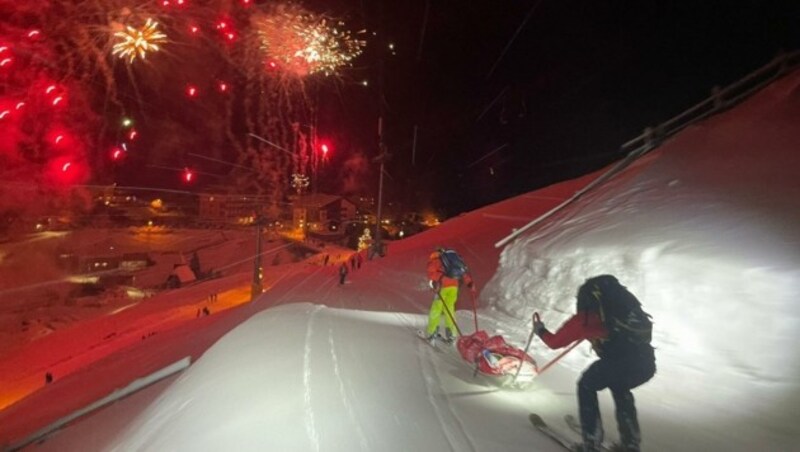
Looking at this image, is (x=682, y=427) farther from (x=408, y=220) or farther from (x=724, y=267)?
(x=408, y=220)

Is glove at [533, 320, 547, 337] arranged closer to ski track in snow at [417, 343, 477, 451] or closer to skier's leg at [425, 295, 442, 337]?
ski track in snow at [417, 343, 477, 451]

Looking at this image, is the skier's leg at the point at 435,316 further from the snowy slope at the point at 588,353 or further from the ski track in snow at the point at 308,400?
the ski track in snow at the point at 308,400

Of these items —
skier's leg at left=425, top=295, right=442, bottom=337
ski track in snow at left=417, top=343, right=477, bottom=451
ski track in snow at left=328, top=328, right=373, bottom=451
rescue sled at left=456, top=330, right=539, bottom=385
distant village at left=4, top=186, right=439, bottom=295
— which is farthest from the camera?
distant village at left=4, top=186, right=439, bottom=295

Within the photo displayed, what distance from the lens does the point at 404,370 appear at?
6.56 metres

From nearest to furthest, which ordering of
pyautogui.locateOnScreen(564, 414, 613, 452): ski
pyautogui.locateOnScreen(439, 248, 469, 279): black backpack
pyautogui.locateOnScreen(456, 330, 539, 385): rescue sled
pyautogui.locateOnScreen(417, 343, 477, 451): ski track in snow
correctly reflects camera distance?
pyautogui.locateOnScreen(417, 343, 477, 451): ski track in snow, pyautogui.locateOnScreen(564, 414, 613, 452): ski, pyautogui.locateOnScreen(456, 330, 539, 385): rescue sled, pyautogui.locateOnScreen(439, 248, 469, 279): black backpack

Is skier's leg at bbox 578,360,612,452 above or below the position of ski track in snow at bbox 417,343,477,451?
above

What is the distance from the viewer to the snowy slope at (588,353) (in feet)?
15.2

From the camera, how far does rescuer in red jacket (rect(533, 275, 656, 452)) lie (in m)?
4.07

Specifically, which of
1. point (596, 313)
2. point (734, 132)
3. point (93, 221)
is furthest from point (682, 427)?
point (93, 221)

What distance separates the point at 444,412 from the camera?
5141 millimetres

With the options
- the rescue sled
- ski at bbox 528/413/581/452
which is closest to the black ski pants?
ski at bbox 528/413/581/452

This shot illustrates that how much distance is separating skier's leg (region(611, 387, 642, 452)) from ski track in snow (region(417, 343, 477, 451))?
4.11ft

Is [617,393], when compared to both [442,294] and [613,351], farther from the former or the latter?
[442,294]

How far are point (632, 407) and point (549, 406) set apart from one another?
5.16ft
